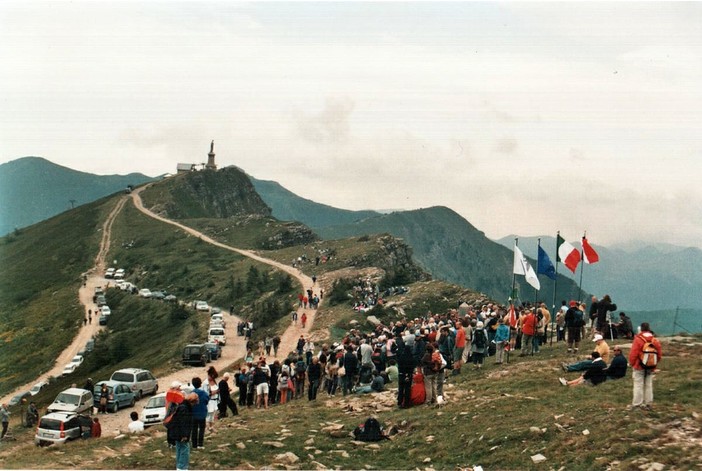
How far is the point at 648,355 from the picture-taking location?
1727cm

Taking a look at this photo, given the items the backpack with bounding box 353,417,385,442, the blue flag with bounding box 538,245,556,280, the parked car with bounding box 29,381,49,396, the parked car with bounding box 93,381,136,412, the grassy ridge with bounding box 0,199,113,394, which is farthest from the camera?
the grassy ridge with bounding box 0,199,113,394

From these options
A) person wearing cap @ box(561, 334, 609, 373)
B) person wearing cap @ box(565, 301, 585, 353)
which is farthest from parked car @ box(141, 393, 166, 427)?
person wearing cap @ box(565, 301, 585, 353)

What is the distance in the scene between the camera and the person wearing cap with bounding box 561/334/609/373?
21547 millimetres

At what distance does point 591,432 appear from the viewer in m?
16.7

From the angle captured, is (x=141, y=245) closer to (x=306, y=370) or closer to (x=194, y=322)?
(x=194, y=322)

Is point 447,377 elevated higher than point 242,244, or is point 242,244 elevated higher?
point 242,244

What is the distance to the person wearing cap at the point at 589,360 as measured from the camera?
70.7 feet

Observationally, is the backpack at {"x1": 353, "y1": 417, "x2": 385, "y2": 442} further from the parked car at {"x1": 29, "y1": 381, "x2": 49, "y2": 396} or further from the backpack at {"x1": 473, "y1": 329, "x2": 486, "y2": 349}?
the parked car at {"x1": 29, "y1": 381, "x2": 49, "y2": 396}

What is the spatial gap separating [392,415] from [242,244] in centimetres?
10256

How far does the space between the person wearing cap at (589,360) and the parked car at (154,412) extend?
51.3 feet

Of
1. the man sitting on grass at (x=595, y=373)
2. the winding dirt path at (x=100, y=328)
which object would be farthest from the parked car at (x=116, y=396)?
the man sitting on grass at (x=595, y=373)

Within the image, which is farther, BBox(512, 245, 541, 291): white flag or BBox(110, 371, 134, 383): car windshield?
BBox(110, 371, 134, 383): car windshield

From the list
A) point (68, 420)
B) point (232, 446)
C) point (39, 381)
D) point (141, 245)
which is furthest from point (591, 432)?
point (141, 245)

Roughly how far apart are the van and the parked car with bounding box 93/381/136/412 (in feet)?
69.1
